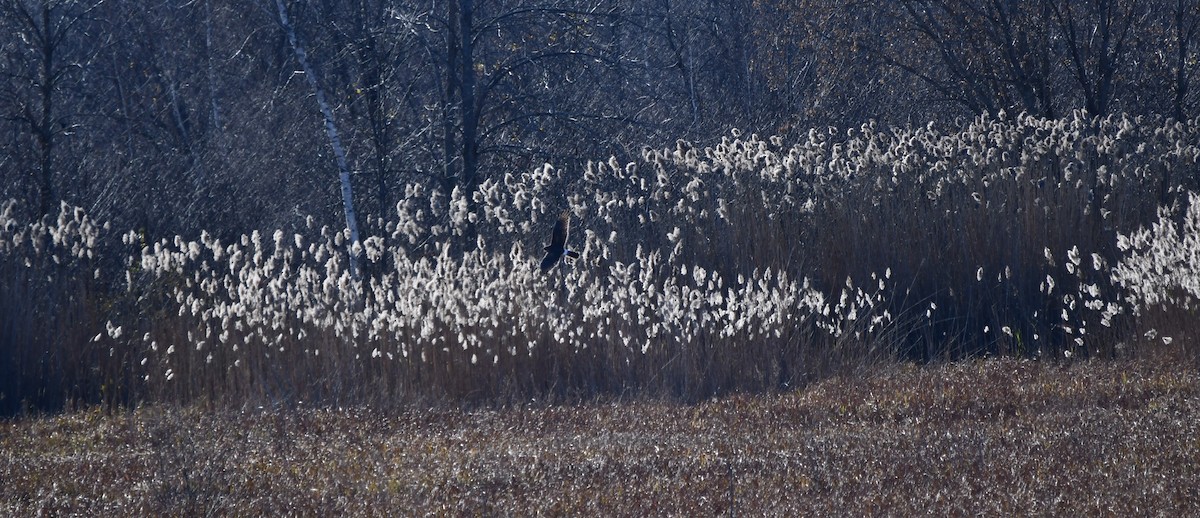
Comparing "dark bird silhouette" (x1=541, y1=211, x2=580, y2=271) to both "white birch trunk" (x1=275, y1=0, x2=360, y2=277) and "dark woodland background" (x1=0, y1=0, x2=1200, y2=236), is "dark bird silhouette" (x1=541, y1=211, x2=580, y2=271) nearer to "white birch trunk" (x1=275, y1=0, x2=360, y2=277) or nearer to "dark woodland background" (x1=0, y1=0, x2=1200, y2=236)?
"white birch trunk" (x1=275, y1=0, x2=360, y2=277)

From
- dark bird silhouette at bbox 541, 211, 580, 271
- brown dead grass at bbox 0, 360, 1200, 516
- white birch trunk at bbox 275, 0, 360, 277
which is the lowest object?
brown dead grass at bbox 0, 360, 1200, 516

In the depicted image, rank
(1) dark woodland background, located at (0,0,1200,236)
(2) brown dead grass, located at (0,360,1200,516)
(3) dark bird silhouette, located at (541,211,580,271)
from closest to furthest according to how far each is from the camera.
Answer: (2) brown dead grass, located at (0,360,1200,516)
(3) dark bird silhouette, located at (541,211,580,271)
(1) dark woodland background, located at (0,0,1200,236)

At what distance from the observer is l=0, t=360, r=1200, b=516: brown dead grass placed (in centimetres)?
575

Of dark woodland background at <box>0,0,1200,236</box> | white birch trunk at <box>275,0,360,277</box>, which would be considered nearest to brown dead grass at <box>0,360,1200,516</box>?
white birch trunk at <box>275,0,360,277</box>

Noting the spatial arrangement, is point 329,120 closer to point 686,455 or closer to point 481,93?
point 481,93

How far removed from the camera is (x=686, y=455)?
696 centimetres

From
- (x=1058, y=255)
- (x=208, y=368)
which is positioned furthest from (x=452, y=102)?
(x=1058, y=255)

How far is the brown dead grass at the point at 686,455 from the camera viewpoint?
5746 mm

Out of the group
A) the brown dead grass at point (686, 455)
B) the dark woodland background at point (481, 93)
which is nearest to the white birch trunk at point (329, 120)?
the dark woodland background at point (481, 93)

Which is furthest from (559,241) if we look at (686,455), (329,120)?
(329,120)

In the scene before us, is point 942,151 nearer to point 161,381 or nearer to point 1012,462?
point 1012,462

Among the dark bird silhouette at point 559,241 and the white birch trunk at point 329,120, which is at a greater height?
the white birch trunk at point 329,120

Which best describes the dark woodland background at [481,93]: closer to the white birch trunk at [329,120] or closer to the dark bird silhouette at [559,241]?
the white birch trunk at [329,120]

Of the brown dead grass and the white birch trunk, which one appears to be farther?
the white birch trunk
